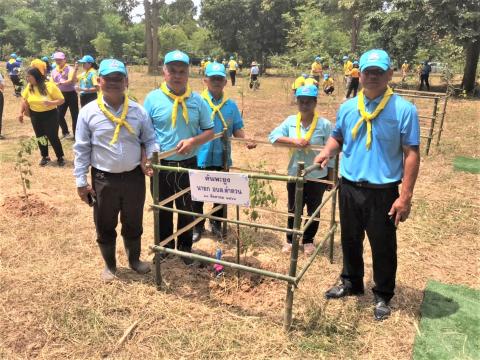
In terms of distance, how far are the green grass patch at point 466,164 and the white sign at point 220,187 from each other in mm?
5977

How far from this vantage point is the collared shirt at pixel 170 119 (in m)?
3.56

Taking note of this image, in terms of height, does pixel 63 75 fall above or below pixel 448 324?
above

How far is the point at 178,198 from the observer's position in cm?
392

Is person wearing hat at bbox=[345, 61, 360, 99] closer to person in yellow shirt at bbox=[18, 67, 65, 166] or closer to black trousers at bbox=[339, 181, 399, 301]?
person in yellow shirt at bbox=[18, 67, 65, 166]

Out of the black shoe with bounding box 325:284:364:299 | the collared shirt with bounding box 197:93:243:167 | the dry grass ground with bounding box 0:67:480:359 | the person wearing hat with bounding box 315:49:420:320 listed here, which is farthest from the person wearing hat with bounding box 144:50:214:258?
the black shoe with bounding box 325:284:364:299

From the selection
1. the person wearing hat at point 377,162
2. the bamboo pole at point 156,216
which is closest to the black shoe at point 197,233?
the bamboo pole at point 156,216

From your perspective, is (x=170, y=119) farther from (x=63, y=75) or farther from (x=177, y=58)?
(x=63, y=75)

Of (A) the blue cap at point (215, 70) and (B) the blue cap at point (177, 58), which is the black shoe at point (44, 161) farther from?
(B) the blue cap at point (177, 58)

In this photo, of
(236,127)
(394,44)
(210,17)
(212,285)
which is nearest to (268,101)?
(394,44)

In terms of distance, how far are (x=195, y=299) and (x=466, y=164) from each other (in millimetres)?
6452

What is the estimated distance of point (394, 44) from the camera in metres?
20.3

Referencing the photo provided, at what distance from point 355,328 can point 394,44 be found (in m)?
20.0

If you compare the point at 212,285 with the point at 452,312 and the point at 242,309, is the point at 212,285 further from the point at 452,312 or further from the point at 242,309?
the point at 452,312

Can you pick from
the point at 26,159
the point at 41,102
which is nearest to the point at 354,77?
the point at 41,102
